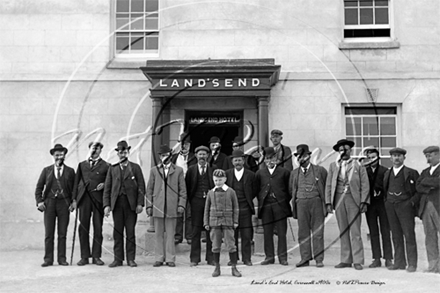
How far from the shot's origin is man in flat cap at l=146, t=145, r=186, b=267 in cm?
946

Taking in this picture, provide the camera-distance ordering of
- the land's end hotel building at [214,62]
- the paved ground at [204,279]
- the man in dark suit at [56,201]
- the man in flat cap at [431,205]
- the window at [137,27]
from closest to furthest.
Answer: the paved ground at [204,279] → the man in flat cap at [431,205] → the man in dark suit at [56,201] → the land's end hotel building at [214,62] → the window at [137,27]

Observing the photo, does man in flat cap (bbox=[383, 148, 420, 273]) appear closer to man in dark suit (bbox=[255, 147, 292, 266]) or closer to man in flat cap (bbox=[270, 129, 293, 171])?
man in dark suit (bbox=[255, 147, 292, 266])

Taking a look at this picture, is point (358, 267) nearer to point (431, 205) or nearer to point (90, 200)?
point (431, 205)

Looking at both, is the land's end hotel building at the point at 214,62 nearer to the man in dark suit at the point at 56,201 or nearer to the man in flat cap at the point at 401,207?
the man in dark suit at the point at 56,201

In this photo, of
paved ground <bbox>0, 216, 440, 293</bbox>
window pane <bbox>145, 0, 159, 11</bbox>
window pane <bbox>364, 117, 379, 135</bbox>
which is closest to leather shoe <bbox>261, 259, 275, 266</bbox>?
paved ground <bbox>0, 216, 440, 293</bbox>

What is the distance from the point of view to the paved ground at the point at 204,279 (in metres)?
7.54

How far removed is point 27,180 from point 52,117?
5.03 ft

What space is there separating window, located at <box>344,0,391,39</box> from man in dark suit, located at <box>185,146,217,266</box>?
5.27 metres

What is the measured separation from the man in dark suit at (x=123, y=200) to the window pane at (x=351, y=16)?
633 centimetres

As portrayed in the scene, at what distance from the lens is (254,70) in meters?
11.4

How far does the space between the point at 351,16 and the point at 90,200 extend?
7339mm

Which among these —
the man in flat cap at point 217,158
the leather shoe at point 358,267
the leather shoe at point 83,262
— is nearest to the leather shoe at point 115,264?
the leather shoe at point 83,262

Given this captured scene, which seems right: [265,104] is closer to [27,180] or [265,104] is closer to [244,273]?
[244,273]

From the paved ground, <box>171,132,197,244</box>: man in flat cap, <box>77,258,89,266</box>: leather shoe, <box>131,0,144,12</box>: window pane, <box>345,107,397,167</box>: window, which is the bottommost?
the paved ground
